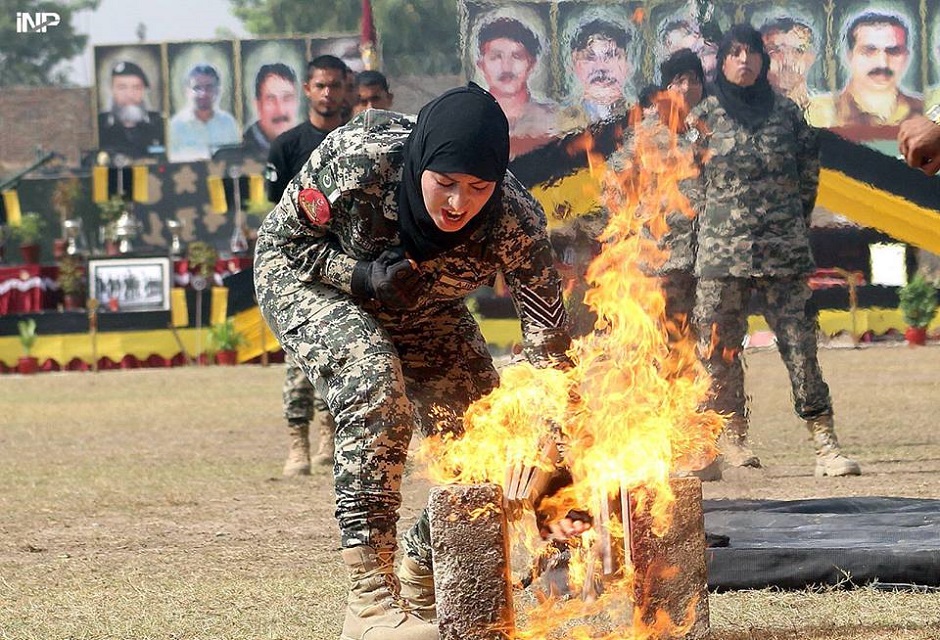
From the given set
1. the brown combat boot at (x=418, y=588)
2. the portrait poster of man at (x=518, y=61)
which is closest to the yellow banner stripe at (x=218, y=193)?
the portrait poster of man at (x=518, y=61)

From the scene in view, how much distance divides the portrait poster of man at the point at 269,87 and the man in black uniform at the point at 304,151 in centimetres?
3396

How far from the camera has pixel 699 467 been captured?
839 cm

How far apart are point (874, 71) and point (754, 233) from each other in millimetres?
2887

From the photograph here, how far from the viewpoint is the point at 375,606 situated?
4.30 metres

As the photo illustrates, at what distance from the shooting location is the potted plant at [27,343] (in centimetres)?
2541

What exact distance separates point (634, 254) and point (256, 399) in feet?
41.6

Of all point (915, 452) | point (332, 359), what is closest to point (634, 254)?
point (332, 359)

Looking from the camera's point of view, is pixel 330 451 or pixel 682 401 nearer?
pixel 682 401

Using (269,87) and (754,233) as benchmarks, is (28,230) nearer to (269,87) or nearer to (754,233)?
(269,87)

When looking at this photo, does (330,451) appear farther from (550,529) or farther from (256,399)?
(256,399)

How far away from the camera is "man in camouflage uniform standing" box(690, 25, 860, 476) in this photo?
8.99 meters

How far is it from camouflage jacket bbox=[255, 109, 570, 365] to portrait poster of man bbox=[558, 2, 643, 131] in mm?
4724

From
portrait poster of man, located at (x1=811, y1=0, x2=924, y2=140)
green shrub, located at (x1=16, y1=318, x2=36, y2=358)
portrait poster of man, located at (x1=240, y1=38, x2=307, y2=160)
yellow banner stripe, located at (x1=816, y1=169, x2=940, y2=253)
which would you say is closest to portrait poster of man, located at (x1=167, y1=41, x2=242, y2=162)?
portrait poster of man, located at (x1=240, y1=38, x2=307, y2=160)

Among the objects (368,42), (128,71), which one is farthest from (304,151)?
(128,71)
